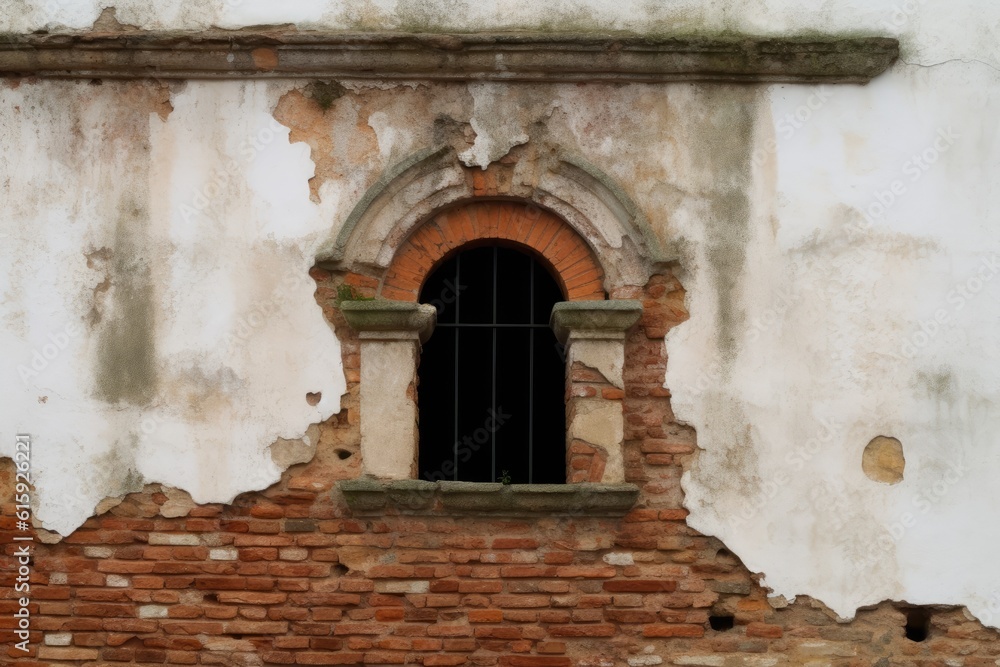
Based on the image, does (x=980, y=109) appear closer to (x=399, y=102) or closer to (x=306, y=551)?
(x=399, y=102)

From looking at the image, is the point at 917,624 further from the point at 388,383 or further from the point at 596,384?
the point at 388,383

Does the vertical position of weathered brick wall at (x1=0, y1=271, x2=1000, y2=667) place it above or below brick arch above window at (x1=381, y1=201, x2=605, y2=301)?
below

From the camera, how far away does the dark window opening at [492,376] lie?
22.6 feet

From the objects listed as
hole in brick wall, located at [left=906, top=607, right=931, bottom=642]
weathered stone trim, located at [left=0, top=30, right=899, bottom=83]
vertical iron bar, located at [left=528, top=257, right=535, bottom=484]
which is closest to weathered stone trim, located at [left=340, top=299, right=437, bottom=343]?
vertical iron bar, located at [left=528, top=257, right=535, bottom=484]

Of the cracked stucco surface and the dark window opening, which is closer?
the cracked stucco surface

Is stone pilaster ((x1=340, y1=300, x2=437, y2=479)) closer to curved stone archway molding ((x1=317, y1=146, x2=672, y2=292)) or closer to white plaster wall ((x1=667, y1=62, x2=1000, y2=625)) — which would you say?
curved stone archway molding ((x1=317, y1=146, x2=672, y2=292))

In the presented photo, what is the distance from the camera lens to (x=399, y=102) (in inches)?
261

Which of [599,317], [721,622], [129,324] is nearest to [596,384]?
[599,317]

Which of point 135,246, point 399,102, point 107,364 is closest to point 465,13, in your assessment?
point 399,102

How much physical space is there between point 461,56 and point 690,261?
5.37 ft

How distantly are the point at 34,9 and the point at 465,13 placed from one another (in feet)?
→ 7.73

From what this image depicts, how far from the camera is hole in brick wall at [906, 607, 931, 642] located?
20.8 feet

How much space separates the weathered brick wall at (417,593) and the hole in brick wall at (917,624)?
52mm

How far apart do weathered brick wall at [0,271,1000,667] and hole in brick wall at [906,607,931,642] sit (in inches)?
2.0
